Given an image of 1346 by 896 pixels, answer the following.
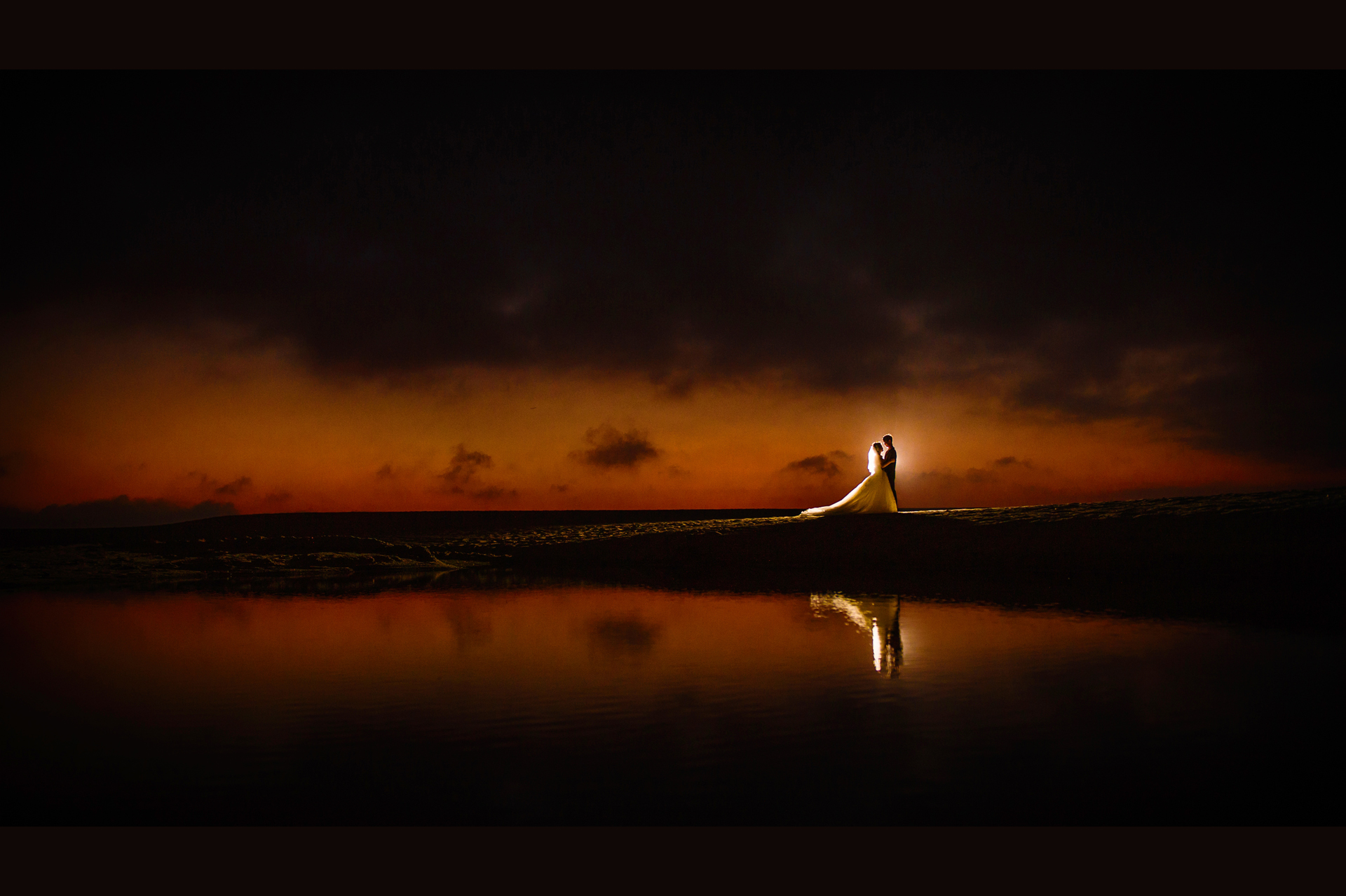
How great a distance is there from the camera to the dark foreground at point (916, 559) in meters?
17.5

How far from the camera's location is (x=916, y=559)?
2348cm

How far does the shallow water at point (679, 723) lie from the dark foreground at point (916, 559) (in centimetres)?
469

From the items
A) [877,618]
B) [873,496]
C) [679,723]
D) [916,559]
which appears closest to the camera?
[679,723]

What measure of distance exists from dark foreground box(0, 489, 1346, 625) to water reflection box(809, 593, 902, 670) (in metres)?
1.57

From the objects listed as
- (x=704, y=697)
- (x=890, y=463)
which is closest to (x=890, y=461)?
(x=890, y=463)

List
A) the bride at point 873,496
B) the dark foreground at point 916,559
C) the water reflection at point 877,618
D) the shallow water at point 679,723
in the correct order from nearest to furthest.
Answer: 1. the shallow water at point 679,723
2. the water reflection at point 877,618
3. the dark foreground at point 916,559
4. the bride at point 873,496

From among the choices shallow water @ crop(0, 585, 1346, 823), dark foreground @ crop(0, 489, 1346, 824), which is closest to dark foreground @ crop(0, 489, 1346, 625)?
dark foreground @ crop(0, 489, 1346, 824)

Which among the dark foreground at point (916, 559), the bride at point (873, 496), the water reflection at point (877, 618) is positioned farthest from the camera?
the bride at point (873, 496)

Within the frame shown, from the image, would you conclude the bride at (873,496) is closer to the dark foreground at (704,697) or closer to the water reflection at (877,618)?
the dark foreground at (704,697)

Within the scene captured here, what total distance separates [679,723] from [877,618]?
700 cm

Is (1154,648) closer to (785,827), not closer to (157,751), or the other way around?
(785,827)

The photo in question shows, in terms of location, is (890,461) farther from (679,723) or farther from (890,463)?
(679,723)

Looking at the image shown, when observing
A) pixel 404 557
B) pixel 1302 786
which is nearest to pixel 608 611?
pixel 1302 786

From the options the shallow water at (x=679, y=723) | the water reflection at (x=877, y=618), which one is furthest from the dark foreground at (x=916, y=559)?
the shallow water at (x=679, y=723)
